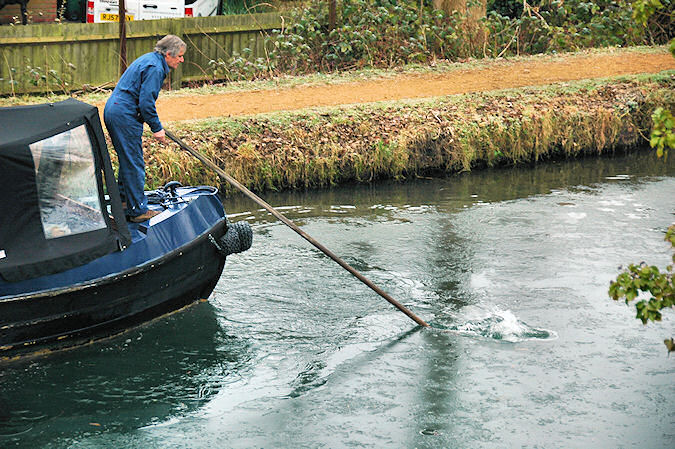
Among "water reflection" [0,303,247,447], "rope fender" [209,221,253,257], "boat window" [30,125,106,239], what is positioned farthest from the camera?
"rope fender" [209,221,253,257]

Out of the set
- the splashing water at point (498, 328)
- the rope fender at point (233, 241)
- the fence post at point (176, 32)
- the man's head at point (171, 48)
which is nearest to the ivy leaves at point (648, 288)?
the splashing water at point (498, 328)

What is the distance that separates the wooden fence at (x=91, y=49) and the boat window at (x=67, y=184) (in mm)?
7259

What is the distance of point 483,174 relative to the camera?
12.6 meters

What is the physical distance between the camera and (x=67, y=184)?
6832 millimetres

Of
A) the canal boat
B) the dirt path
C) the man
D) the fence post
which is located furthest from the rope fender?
the fence post

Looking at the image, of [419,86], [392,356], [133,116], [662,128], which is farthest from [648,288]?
[419,86]

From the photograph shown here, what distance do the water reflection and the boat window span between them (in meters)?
1.03

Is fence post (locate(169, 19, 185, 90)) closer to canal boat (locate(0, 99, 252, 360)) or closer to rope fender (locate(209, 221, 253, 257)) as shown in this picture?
rope fender (locate(209, 221, 253, 257))

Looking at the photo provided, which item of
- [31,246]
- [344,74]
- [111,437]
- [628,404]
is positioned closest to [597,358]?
[628,404]

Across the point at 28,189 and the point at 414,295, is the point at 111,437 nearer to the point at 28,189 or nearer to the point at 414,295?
the point at 28,189

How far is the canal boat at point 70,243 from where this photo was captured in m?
6.61

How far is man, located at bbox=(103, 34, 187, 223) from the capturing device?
756cm

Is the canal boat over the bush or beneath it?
beneath

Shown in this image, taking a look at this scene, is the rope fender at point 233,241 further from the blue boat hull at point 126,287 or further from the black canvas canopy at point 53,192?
the black canvas canopy at point 53,192
